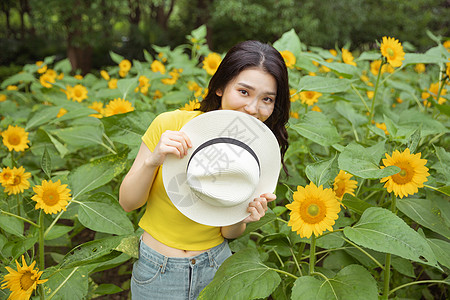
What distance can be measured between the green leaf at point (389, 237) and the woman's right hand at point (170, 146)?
560mm

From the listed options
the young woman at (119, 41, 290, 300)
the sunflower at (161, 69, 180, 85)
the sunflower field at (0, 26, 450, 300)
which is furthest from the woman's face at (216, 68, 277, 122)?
the sunflower at (161, 69, 180, 85)

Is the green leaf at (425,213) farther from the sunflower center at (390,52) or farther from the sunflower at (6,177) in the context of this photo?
the sunflower at (6,177)

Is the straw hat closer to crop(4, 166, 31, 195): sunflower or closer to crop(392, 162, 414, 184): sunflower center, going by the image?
crop(392, 162, 414, 184): sunflower center

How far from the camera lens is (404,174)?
133cm

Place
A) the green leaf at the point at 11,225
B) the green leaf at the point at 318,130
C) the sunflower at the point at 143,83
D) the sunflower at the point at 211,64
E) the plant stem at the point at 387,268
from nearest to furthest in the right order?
the plant stem at the point at 387,268, the green leaf at the point at 11,225, the green leaf at the point at 318,130, the sunflower at the point at 211,64, the sunflower at the point at 143,83

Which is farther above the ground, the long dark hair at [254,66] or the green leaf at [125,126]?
the long dark hair at [254,66]

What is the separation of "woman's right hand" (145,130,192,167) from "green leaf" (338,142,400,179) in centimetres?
52

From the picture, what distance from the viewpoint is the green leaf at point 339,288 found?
1203 mm

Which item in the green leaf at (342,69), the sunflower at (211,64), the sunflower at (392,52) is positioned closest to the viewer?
the sunflower at (392,52)

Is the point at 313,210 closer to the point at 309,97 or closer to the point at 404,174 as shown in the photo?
the point at 404,174

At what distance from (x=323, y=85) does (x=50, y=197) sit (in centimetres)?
129

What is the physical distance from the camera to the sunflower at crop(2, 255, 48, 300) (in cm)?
130

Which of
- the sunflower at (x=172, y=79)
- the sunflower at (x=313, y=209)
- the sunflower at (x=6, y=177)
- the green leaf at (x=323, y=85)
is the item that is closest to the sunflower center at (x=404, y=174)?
the sunflower at (x=313, y=209)

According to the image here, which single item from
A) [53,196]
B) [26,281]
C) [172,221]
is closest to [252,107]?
[172,221]
